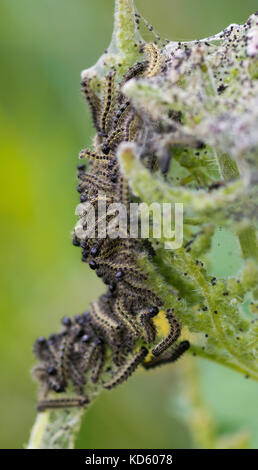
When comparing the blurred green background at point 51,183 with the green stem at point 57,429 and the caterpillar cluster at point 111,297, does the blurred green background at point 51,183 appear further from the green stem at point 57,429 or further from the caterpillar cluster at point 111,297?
the caterpillar cluster at point 111,297

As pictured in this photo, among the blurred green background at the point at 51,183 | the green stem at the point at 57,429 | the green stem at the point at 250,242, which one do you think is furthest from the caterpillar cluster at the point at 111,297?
the blurred green background at the point at 51,183

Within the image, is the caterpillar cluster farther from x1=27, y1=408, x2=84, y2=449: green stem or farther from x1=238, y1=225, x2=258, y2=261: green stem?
x1=238, y1=225, x2=258, y2=261: green stem

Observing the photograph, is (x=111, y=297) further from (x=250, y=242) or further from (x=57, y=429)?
(x=57, y=429)

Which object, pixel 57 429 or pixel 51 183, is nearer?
pixel 57 429

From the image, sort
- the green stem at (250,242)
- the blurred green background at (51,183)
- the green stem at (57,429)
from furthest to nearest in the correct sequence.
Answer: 1. the blurred green background at (51,183)
2. the green stem at (57,429)
3. the green stem at (250,242)

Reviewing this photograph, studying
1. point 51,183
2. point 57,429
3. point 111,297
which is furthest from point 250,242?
point 51,183
